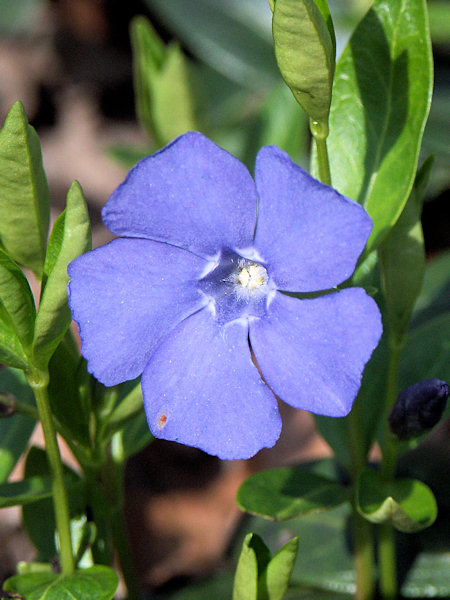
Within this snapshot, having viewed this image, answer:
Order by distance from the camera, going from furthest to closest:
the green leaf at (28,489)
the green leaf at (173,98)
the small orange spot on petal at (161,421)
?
the green leaf at (173,98), the green leaf at (28,489), the small orange spot on petal at (161,421)

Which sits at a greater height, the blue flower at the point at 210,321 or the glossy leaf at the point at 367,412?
the blue flower at the point at 210,321

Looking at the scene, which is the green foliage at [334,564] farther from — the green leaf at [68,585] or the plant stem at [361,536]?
the green leaf at [68,585]

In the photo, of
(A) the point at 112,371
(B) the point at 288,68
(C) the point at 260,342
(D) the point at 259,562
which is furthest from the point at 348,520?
(B) the point at 288,68

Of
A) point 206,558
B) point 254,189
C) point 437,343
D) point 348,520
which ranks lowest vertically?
point 206,558

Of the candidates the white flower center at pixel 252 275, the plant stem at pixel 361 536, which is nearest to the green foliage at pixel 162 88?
the white flower center at pixel 252 275

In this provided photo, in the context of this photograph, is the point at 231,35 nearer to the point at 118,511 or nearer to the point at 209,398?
the point at 118,511

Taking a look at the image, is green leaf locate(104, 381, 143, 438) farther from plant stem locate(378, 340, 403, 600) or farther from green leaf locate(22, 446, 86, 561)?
plant stem locate(378, 340, 403, 600)

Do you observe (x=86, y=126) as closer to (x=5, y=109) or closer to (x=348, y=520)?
(x=5, y=109)
